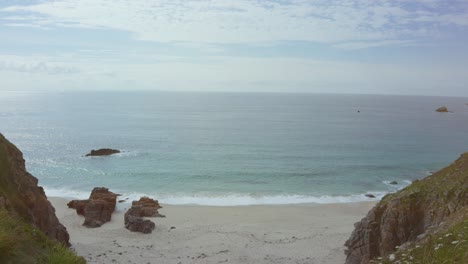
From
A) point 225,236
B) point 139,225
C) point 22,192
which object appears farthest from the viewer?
point 139,225

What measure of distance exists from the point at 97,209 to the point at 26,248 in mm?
25653

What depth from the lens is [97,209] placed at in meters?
36.9

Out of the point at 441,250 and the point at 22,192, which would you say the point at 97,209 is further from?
the point at 441,250

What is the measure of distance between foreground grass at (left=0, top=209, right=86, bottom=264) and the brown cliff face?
7.60 metres

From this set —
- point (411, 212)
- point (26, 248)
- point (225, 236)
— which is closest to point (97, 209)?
point (225, 236)

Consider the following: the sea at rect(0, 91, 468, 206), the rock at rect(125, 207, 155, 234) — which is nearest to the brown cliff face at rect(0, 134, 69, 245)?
the rock at rect(125, 207, 155, 234)

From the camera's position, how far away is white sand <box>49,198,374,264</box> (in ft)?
90.6

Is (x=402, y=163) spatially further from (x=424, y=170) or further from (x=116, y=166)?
(x=116, y=166)

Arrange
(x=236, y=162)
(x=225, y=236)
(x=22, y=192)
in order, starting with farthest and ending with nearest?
1. (x=236, y=162)
2. (x=225, y=236)
3. (x=22, y=192)

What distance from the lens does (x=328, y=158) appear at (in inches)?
2766

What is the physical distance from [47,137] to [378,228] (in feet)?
303

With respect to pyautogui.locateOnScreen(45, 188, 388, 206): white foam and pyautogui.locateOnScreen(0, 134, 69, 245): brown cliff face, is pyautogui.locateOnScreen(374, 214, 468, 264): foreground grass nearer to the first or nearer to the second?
pyautogui.locateOnScreen(0, 134, 69, 245): brown cliff face

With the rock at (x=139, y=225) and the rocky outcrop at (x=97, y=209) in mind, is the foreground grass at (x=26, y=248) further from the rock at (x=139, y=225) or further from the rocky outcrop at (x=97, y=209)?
the rocky outcrop at (x=97, y=209)

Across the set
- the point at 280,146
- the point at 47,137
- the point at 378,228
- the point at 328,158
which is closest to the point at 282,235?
the point at 378,228
